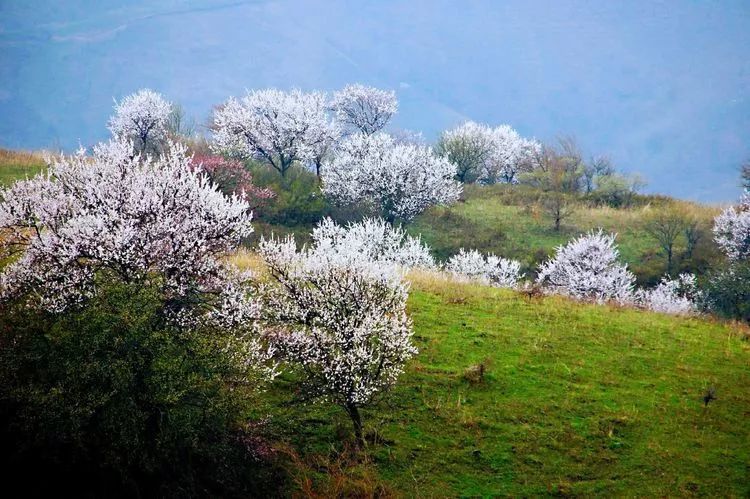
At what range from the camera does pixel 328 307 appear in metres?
13.3

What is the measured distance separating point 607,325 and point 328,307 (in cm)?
1304

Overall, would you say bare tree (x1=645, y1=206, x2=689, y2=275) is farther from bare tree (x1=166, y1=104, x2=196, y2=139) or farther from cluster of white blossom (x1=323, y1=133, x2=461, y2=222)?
bare tree (x1=166, y1=104, x2=196, y2=139)

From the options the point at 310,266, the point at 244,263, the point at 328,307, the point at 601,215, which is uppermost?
the point at 601,215

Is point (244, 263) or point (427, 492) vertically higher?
point (244, 263)

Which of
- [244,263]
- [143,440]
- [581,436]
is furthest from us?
[244,263]

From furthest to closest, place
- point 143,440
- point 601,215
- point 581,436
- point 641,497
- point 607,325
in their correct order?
1. point 601,215
2. point 607,325
3. point 581,436
4. point 641,497
5. point 143,440

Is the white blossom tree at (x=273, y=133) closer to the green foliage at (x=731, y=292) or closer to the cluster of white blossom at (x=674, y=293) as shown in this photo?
the cluster of white blossom at (x=674, y=293)

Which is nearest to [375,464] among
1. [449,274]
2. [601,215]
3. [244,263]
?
[244,263]

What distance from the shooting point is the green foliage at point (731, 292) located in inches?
1555

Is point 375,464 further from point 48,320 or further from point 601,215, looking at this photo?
point 601,215

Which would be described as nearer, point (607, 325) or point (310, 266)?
point (310, 266)

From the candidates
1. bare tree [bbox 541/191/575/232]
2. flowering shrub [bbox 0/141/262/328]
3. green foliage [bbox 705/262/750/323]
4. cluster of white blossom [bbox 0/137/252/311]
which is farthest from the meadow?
bare tree [bbox 541/191/575/232]

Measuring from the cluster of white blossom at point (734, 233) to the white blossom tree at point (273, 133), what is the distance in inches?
1690

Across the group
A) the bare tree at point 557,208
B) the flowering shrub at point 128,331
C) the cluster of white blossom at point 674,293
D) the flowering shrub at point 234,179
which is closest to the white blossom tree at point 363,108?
the bare tree at point 557,208
